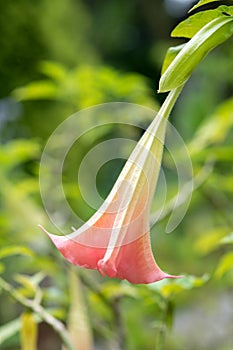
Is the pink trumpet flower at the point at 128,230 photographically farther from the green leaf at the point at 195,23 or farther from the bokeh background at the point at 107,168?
the bokeh background at the point at 107,168

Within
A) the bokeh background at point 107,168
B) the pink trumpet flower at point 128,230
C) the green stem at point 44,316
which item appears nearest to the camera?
the pink trumpet flower at point 128,230

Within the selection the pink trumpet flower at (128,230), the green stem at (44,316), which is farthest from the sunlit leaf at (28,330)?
the pink trumpet flower at (128,230)

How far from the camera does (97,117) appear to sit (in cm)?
77

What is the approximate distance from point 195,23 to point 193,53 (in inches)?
1.3

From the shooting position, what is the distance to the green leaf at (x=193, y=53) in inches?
10.4

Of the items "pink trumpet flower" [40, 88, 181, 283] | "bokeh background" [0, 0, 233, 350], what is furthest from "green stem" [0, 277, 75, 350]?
"pink trumpet flower" [40, 88, 181, 283]

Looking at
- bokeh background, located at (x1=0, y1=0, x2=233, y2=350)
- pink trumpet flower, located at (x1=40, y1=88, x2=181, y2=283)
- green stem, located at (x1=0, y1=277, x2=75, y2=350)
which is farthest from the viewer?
bokeh background, located at (x1=0, y1=0, x2=233, y2=350)

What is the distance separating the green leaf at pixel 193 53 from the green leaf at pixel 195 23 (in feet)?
0.04

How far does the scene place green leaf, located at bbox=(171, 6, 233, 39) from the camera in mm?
279

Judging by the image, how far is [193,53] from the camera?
263 mm

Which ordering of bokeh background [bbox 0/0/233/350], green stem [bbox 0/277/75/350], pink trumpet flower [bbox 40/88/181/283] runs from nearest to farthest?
pink trumpet flower [bbox 40/88/181/283] → green stem [bbox 0/277/75/350] → bokeh background [bbox 0/0/233/350]

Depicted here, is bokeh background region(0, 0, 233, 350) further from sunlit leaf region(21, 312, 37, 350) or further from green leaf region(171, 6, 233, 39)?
green leaf region(171, 6, 233, 39)

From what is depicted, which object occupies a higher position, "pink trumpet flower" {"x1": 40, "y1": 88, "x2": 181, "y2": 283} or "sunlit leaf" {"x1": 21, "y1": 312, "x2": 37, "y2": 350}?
"pink trumpet flower" {"x1": 40, "y1": 88, "x2": 181, "y2": 283}

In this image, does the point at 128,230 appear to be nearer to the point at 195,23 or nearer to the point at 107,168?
the point at 195,23
